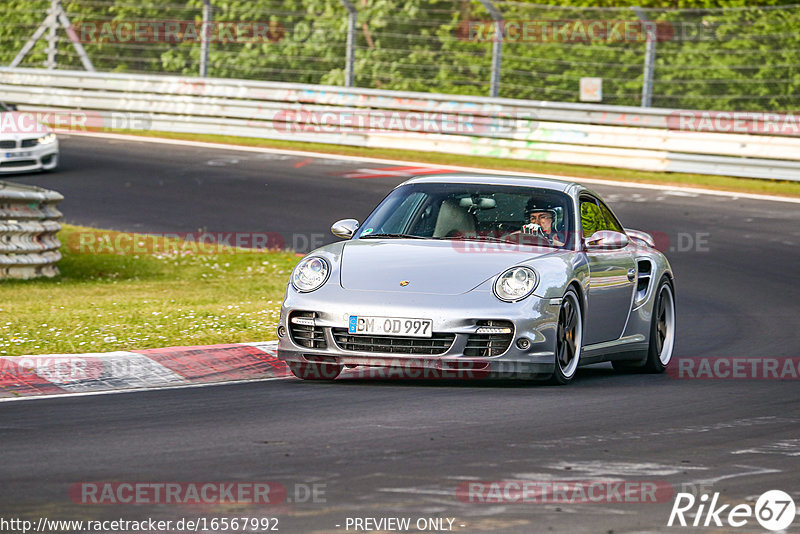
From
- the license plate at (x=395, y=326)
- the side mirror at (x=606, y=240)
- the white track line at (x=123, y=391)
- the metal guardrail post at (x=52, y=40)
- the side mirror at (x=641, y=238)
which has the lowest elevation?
the white track line at (x=123, y=391)

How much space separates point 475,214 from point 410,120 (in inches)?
617

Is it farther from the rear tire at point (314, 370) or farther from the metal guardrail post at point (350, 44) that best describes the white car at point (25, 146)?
the rear tire at point (314, 370)

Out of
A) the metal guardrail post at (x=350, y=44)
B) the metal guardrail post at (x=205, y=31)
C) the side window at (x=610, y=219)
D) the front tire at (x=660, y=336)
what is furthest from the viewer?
the metal guardrail post at (x=205, y=31)

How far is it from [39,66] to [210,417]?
2353 centimetres

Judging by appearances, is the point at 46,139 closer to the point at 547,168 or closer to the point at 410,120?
the point at 410,120

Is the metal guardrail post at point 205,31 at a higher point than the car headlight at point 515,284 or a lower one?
higher

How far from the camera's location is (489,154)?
943 inches

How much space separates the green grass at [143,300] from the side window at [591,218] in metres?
2.36

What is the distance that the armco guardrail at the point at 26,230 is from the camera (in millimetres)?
13945

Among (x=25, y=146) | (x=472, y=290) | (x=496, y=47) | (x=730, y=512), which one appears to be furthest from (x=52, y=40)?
(x=730, y=512)

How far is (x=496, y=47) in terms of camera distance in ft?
79.4

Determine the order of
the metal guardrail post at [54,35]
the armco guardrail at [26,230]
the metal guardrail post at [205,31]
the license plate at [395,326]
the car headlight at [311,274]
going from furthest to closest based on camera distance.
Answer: the metal guardrail post at [54,35] < the metal guardrail post at [205,31] < the armco guardrail at [26,230] < the car headlight at [311,274] < the license plate at [395,326]

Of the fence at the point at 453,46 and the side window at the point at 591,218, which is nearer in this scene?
the side window at the point at 591,218

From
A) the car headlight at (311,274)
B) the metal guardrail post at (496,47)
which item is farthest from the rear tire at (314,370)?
the metal guardrail post at (496,47)
